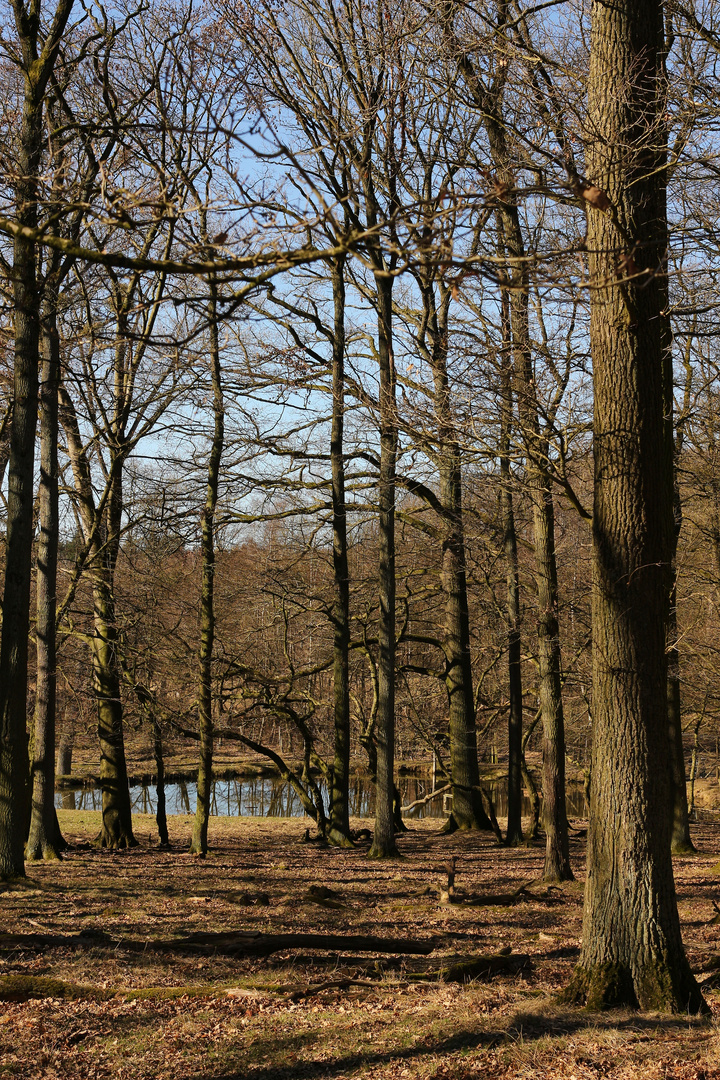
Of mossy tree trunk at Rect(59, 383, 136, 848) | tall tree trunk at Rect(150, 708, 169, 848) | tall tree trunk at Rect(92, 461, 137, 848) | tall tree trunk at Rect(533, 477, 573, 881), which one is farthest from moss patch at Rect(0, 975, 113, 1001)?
tall tree trunk at Rect(92, 461, 137, 848)

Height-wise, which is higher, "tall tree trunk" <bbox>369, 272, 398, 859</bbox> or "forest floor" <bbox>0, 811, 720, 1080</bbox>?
"tall tree trunk" <bbox>369, 272, 398, 859</bbox>

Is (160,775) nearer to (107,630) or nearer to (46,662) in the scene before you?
(107,630)

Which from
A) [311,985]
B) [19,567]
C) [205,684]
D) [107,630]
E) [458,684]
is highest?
[19,567]

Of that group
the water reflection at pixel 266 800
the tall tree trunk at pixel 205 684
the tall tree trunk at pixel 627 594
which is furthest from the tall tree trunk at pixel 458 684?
the tall tree trunk at pixel 627 594

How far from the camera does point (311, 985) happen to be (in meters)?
5.87

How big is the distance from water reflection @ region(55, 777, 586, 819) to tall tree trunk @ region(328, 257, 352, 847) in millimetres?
9782

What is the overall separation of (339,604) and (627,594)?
1006 cm

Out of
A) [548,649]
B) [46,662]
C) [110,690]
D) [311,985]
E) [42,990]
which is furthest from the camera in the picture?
[110,690]

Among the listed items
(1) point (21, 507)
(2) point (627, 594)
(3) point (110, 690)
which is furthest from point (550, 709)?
(3) point (110, 690)

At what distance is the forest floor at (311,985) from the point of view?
430 centimetres

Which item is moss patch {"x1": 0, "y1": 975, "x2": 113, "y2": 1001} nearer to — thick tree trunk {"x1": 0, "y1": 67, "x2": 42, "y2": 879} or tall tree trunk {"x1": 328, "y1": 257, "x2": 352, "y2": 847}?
thick tree trunk {"x1": 0, "y1": 67, "x2": 42, "y2": 879}

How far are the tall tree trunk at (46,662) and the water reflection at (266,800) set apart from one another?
1302cm

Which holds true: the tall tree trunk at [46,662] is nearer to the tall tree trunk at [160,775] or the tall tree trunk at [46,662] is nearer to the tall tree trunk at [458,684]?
the tall tree trunk at [160,775]

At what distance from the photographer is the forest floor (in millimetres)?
4301
